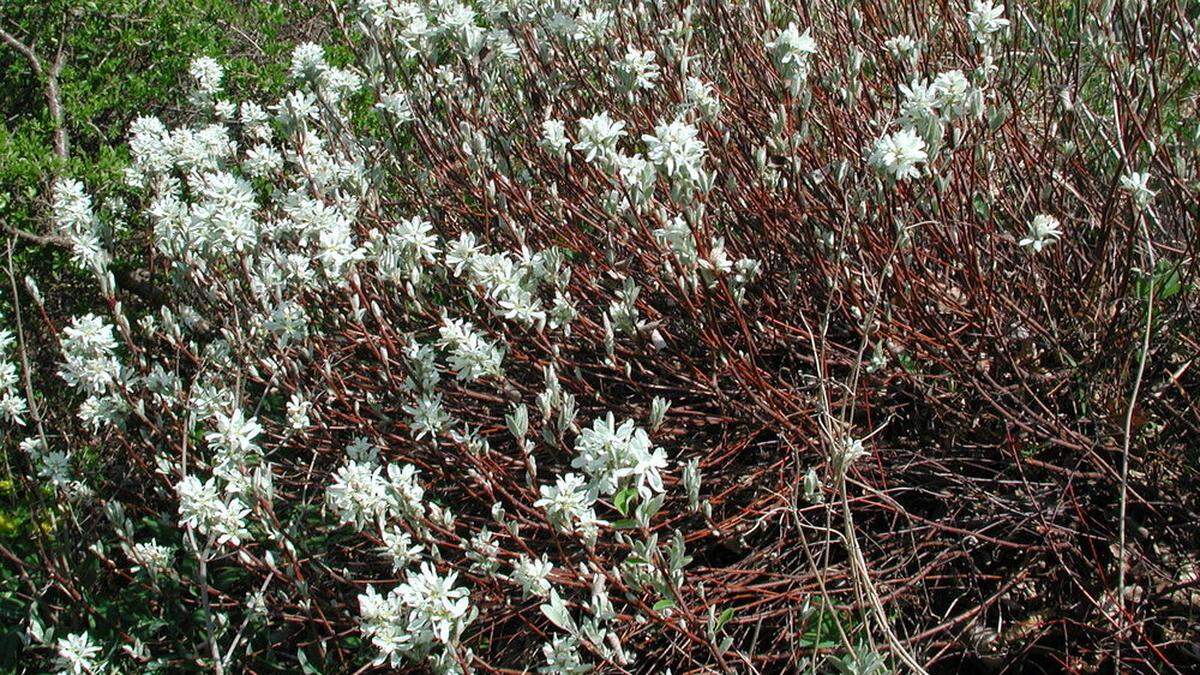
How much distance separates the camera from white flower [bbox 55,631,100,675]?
241 cm

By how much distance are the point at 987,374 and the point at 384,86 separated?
1.93m

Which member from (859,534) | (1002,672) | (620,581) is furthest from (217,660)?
(1002,672)

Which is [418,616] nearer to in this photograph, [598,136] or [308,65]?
[598,136]

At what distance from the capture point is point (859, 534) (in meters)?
2.54

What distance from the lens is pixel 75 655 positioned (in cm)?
243

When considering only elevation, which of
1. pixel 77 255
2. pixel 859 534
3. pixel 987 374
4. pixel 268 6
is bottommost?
pixel 859 534

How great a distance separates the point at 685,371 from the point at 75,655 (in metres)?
1.49

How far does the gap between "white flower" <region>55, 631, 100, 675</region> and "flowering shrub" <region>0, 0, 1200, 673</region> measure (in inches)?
0.5

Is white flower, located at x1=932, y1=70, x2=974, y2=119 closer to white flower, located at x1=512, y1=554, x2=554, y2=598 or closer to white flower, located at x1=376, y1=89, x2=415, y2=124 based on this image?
white flower, located at x1=512, y1=554, x2=554, y2=598

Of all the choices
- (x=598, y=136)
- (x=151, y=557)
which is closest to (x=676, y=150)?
(x=598, y=136)

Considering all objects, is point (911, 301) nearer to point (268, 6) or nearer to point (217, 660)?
point (217, 660)

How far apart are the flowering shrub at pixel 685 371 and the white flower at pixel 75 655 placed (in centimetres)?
1

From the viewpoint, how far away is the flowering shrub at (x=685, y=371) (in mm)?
2197

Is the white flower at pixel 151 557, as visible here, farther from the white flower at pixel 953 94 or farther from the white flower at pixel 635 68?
the white flower at pixel 953 94
